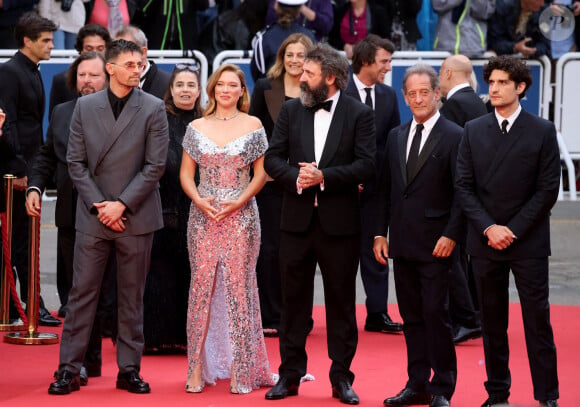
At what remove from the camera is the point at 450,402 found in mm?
7293

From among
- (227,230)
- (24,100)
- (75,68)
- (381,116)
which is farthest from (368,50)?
(24,100)

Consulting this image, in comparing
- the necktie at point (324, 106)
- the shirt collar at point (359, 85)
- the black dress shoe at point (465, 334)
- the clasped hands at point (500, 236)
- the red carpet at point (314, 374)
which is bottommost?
the red carpet at point (314, 374)

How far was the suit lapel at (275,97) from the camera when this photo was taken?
30.3ft

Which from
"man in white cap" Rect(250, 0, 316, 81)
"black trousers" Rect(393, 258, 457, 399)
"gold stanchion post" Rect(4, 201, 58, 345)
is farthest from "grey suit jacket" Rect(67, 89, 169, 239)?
"man in white cap" Rect(250, 0, 316, 81)

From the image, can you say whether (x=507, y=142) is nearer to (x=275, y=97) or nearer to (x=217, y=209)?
(x=217, y=209)

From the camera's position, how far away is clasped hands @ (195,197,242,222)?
24.8ft

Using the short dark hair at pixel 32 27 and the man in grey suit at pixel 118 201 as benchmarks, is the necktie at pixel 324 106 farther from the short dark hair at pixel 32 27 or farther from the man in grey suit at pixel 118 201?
the short dark hair at pixel 32 27

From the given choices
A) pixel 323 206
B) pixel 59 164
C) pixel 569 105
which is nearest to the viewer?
pixel 323 206

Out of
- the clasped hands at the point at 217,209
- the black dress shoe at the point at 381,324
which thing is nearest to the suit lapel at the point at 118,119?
the clasped hands at the point at 217,209

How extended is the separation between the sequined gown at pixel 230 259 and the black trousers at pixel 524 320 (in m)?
1.43

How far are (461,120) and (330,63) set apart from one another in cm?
201

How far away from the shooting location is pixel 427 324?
712 cm

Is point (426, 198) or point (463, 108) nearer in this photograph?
point (426, 198)

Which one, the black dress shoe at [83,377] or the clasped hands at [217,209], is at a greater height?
the clasped hands at [217,209]
